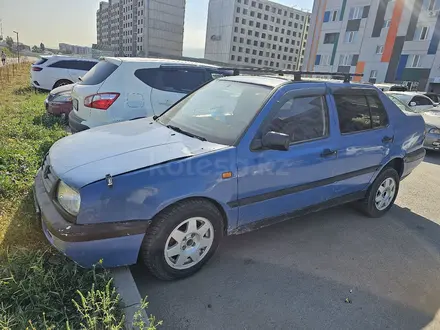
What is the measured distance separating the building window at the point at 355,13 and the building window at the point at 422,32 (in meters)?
6.66

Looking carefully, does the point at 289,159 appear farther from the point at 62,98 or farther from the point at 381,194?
the point at 62,98

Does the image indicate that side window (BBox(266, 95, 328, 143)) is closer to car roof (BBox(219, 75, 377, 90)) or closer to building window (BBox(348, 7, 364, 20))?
car roof (BBox(219, 75, 377, 90))

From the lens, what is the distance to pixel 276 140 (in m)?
2.67

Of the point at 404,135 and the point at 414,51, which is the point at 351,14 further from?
the point at 404,135

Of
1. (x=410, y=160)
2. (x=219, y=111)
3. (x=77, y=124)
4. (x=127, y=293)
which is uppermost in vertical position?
(x=219, y=111)

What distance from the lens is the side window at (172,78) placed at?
5266mm

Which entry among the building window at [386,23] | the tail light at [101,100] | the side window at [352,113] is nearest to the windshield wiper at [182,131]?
the side window at [352,113]

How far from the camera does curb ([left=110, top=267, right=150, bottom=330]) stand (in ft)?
6.72

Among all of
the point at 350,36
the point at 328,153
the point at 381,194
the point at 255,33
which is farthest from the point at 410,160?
the point at 255,33

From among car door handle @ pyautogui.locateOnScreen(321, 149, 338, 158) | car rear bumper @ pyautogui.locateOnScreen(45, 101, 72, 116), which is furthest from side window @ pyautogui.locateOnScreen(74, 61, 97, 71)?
car door handle @ pyautogui.locateOnScreen(321, 149, 338, 158)

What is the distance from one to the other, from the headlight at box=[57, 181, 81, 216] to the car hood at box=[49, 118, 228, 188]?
6 cm

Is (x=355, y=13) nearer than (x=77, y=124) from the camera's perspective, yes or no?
No

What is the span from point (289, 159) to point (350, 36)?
3816cm

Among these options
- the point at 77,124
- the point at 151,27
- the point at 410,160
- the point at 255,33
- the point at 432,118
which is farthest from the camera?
the point at 255,33
